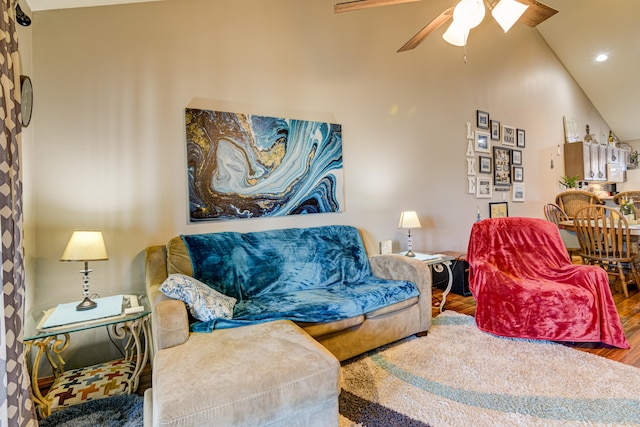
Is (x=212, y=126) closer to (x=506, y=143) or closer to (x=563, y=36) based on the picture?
(x=506, y=143)

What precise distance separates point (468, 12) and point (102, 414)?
3124 mm

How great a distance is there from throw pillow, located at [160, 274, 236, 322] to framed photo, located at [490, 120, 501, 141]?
177 inches

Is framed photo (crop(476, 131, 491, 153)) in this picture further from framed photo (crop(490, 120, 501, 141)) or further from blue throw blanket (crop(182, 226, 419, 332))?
blue throw blanket (crop(182, 226, 419, 332))

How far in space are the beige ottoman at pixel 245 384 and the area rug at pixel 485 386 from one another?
0.46 metres

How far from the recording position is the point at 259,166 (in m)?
2.74

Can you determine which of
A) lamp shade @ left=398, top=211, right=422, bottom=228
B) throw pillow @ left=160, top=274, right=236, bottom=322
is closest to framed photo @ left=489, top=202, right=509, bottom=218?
lamp shade @ left=398, top=211, right=422, bottom=228

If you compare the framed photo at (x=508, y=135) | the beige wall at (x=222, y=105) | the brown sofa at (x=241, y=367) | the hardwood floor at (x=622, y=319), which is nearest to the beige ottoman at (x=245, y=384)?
the brown sofa at (x=241, y=367)

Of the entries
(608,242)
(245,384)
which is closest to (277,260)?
(245,384)

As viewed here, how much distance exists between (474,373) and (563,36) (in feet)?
20.5

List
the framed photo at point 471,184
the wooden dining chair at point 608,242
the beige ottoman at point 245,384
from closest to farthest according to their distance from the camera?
the beige ottoman at point 245,384 < the wooden dining chair at point 608,242 < the framed photo at point 471,184

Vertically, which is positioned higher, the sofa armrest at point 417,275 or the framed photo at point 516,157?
the framed photo at point 516,157

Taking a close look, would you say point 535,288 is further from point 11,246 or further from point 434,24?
point 11,246

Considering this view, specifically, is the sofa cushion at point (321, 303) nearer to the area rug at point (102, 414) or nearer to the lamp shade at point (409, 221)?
the area rug at point (102, 414)

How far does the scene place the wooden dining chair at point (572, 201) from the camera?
4605 millimetres
